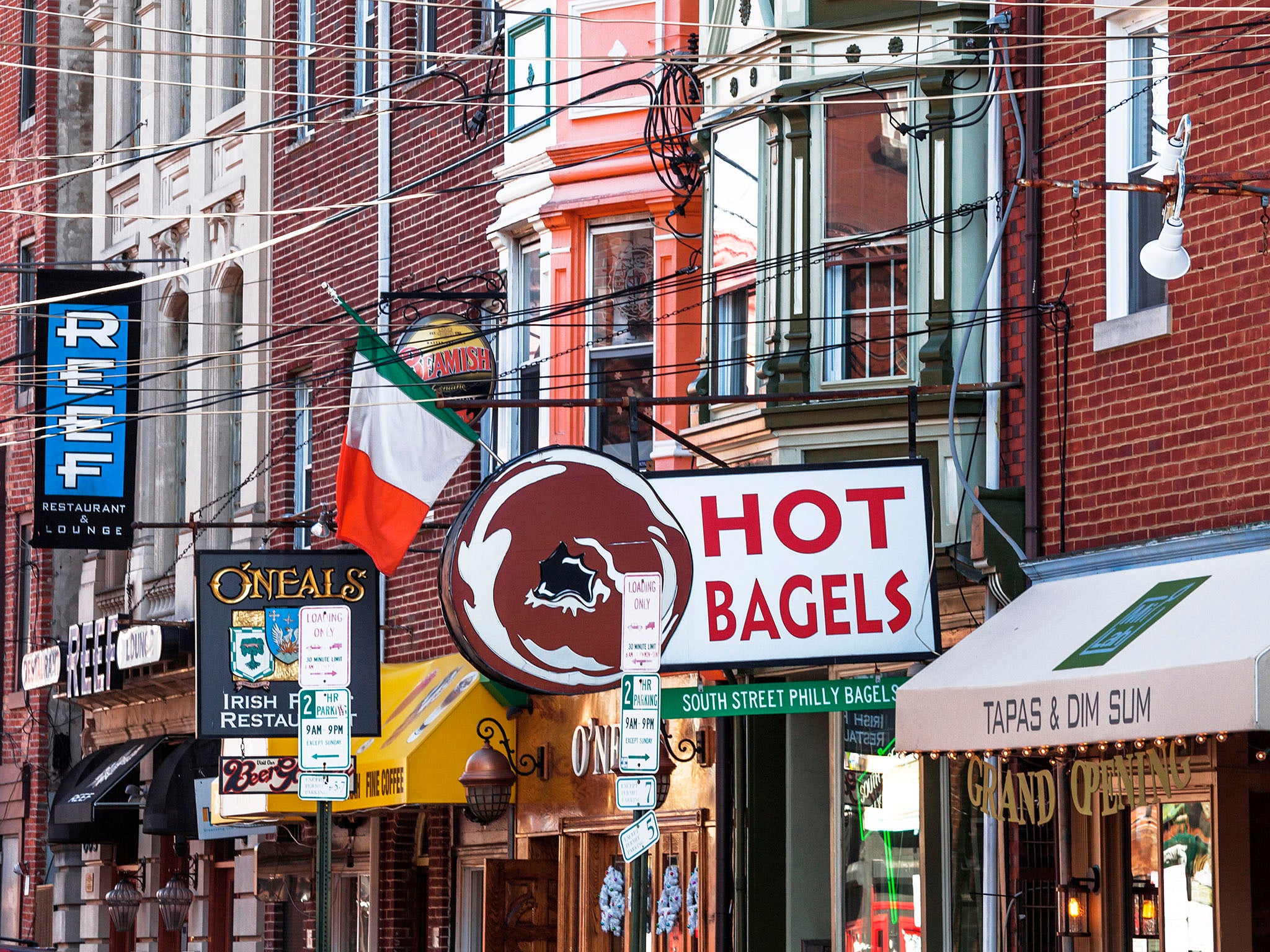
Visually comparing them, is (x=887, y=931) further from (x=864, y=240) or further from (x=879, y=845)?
(x=864, y=240)

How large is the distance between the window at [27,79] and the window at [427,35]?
12871 mm

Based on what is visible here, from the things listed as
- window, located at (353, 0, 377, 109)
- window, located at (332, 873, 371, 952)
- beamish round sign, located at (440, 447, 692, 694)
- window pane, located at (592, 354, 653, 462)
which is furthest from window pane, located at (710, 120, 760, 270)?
window, located at (332, 873, 371, 952)

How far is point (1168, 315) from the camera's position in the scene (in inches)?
550

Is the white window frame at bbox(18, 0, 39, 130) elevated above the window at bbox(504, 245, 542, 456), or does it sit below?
above

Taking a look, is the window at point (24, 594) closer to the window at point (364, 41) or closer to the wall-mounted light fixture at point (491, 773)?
the window at point (364, 41)

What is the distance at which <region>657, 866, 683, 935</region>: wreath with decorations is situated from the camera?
19.0m

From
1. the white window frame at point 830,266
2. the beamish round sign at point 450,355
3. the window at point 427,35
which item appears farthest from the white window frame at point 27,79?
the white window frame at point 830,266

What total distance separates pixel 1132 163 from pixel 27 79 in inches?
952

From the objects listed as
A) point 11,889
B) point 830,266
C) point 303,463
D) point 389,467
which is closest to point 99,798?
point 303,463

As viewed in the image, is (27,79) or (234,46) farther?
(27,79)

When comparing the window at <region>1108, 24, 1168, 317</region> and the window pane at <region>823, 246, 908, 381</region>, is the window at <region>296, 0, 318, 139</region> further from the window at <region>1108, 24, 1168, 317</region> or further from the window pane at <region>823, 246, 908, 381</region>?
the window at <region>1108, 24, 1168, 317</region>

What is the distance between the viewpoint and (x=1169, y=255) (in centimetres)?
1216

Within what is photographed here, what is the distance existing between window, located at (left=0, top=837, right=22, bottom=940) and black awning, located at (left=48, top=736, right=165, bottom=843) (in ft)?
12.9

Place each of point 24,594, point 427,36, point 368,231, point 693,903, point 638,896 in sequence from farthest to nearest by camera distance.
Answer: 1. point 24,594
2. point 368,231
3. point 427,36
4. point 693,903
5. point 638,896
